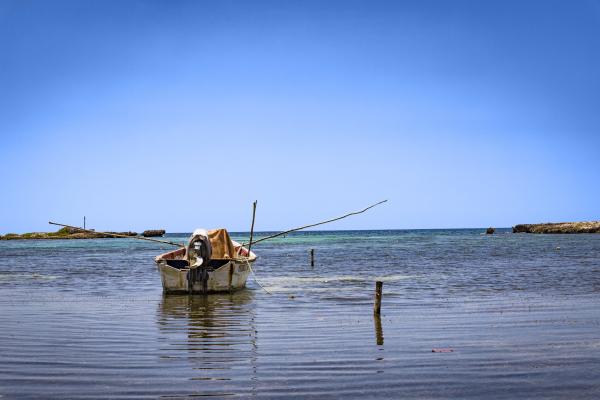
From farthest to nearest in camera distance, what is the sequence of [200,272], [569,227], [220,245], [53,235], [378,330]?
[53,235] < [569,227] < [220,245] < [200,272] < [378,330]

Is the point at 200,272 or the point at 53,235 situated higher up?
the point at 53,235

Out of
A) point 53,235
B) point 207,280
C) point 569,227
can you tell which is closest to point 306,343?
point 207,280

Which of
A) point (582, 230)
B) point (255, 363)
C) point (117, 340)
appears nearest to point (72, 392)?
point (255, 363)

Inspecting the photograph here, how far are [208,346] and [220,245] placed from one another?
44.1 ft

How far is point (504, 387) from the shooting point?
882 centimetres

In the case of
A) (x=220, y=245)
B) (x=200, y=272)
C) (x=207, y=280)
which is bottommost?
(x=207, y=280)

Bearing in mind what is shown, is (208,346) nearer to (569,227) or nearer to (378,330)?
(378,330)

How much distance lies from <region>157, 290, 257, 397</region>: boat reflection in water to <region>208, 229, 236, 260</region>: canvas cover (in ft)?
13.8

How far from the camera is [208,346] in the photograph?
12445 millimetres

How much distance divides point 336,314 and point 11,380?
995cm

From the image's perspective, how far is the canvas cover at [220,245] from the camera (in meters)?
25.6

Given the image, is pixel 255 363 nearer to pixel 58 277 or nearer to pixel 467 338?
pixel 467 338

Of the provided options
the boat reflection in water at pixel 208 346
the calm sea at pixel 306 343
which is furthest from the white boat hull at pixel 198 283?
the boat reflection in water at pixel 208 346

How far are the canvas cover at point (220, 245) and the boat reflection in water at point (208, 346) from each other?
4.20m
